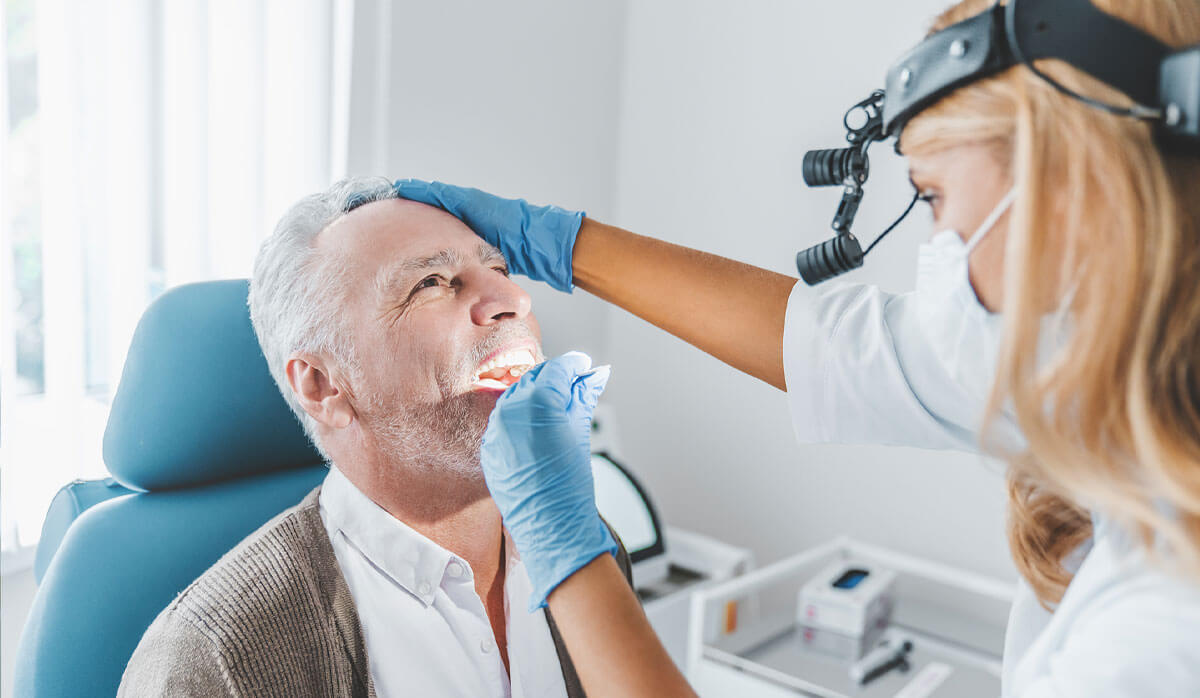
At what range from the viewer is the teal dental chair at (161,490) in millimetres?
1089

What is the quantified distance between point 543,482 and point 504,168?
4.92 ft

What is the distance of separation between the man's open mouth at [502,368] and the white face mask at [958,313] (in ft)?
1.78

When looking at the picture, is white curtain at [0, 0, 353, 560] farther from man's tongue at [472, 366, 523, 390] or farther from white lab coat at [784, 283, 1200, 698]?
white lab coat at [784, 283, 1200, 698]

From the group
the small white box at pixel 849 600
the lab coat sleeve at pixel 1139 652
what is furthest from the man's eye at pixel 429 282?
the small white box at pixel 849 600

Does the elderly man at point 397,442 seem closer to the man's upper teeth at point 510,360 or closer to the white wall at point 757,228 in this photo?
the man's upper teeth at point 510,360

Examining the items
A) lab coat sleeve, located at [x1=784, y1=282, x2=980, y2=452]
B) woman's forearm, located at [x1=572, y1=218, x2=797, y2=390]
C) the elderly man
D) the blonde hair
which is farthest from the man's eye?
the blonde hair

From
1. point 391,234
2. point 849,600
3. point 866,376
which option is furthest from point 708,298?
point 849,600

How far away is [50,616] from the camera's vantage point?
3.53 feet

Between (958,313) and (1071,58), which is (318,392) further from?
(1071,58)

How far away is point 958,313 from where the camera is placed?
0.83 meters

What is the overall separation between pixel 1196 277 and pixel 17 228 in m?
1.73

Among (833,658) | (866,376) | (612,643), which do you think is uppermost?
(866,376)

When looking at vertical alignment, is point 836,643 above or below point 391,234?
below

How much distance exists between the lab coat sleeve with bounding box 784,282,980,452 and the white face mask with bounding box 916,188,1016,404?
129mm
